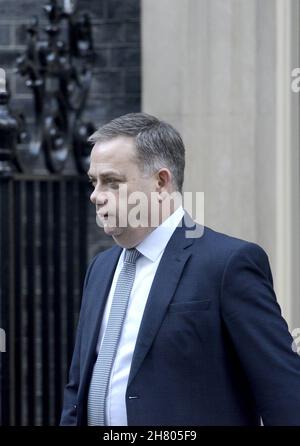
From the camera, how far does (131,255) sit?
140 inches

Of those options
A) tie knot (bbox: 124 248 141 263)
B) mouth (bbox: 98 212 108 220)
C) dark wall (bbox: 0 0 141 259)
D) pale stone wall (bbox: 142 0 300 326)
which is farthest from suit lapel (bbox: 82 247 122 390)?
dark wall (bbox: 0 0 141 259)

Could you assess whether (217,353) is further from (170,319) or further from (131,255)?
(131,255)

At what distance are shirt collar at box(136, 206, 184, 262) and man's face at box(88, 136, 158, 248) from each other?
0.02 m

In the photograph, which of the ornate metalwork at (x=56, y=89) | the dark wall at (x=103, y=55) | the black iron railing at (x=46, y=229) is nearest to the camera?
the black iron railing at (x=46, y=229)

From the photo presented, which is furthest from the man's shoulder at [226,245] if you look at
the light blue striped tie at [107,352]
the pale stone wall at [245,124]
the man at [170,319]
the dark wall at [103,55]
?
the dark wall at [103,55]

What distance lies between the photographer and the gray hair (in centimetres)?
352

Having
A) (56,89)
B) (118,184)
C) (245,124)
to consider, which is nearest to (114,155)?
(118,184)

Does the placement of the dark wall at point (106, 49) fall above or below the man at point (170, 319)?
above

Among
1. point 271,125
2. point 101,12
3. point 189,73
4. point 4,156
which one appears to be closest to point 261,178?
point 271,125

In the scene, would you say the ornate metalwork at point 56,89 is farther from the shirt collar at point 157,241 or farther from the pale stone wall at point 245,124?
the shirt collar at point 157,241

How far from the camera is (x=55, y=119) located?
6.61 meters

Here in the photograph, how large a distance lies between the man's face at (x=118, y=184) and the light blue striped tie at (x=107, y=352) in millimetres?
82

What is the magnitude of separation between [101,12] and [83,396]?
3.96 metres

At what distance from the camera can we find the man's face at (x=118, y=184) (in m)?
3.48
